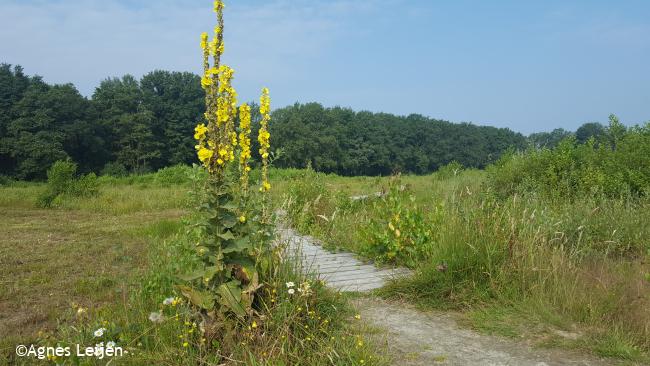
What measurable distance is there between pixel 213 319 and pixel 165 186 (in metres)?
18.0

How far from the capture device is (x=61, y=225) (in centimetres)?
1027

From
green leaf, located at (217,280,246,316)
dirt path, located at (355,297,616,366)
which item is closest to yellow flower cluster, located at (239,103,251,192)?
green leaf, located at (217,280,246,316)

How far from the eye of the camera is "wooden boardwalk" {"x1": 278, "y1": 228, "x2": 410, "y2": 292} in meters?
4.80

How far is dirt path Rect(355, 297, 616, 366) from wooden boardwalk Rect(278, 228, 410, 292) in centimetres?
59

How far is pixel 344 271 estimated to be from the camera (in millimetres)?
5496

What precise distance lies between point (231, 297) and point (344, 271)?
2469 millimetres

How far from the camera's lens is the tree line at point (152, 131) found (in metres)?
37.2

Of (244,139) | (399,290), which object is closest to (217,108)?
(244,139)

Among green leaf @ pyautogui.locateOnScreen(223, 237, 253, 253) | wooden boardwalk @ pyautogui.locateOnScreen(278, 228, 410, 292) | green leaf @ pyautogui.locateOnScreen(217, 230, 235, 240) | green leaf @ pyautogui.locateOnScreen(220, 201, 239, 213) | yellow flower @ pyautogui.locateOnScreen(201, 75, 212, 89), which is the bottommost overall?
wooden boardwalk @ pyautogui.locateOnScreen(278, 228, 410, 292)

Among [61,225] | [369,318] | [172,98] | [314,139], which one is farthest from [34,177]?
[369,318]

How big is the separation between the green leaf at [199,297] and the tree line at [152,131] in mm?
23492

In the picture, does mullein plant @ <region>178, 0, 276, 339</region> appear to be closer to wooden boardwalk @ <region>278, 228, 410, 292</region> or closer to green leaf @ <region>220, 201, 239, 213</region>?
green leaf @ <region>220, 201, 239, 213</region>

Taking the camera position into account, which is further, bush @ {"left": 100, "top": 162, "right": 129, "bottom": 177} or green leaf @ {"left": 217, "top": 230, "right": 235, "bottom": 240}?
bush @ {"left": 100, "top": 162, "right": 129, "bottom": 177}

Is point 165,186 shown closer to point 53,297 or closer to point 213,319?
point 53,297
